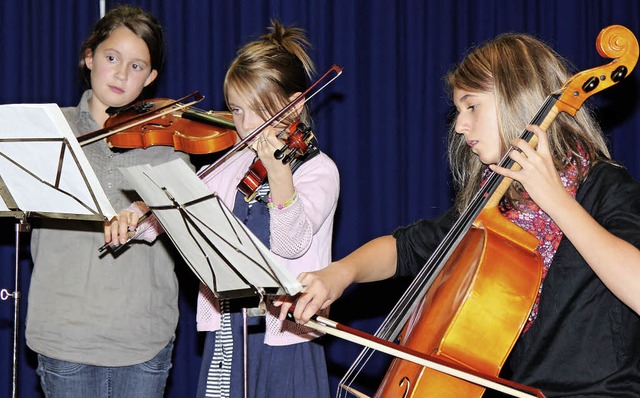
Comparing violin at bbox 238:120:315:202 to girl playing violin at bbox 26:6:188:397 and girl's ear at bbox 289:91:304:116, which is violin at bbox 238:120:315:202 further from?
girl playing violin at bbox 26:6:188:397

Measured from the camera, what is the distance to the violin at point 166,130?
226cm

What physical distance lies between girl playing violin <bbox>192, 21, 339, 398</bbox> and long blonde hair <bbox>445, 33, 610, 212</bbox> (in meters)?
0.49

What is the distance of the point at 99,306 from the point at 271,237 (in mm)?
558

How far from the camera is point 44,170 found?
1.73 m

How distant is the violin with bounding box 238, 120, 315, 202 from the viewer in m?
1.88

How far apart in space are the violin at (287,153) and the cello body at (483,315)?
0.57 meters

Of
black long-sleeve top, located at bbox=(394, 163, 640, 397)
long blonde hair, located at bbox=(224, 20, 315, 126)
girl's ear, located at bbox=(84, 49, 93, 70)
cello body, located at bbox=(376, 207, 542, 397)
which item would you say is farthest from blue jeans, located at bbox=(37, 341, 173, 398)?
black long-sleeve top, located at bbox=(394, 163, 640, 397)

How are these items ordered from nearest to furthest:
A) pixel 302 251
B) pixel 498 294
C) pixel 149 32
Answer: pixel 498 294 < pixel 302 251 < pixel 149 32

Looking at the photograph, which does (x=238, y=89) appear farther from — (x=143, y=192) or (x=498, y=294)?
(x=498, y=294)

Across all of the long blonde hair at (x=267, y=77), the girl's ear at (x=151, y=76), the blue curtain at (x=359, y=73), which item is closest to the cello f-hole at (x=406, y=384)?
the long blonde hair at (x=267, y=77)

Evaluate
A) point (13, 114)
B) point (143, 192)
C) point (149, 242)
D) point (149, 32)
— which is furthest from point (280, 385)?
point (149, 32)

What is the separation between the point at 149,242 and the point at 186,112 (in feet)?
1.43

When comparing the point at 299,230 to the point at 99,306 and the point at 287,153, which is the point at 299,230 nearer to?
the point at 287,153

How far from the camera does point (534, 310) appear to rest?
1.45 meters
